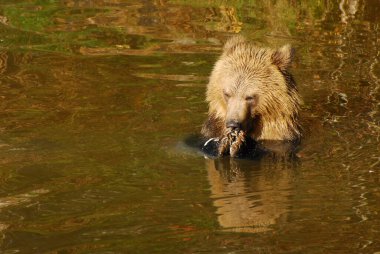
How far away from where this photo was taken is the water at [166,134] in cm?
668

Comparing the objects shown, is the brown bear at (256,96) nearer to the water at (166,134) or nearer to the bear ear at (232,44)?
the bear ear at (232,44)

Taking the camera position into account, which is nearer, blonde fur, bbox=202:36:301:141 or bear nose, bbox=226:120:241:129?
bear nose, bbox=226:120:241:129

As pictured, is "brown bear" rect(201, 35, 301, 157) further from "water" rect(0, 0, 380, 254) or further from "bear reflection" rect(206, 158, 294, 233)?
"bear reflection" rect(206, 158, 294, 233)

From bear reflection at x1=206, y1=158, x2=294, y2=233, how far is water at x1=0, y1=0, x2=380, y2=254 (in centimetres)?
→ 2

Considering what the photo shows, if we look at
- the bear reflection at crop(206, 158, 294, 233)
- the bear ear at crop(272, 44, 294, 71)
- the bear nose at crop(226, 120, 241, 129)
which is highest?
the bear ear at crop(272, 44, 294, 71)

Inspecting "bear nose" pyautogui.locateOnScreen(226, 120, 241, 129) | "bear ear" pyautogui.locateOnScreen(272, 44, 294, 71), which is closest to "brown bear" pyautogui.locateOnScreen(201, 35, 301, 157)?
"bear ear" pyautogui.locateOnScreen(272, 44, 294, 71)

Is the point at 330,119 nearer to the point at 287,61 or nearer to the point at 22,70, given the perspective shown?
the point at 287,61

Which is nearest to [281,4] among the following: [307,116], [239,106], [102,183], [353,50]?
[353,50]

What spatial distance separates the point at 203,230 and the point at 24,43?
7.68 m

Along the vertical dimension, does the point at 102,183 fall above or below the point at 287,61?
below

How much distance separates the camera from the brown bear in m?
9.49

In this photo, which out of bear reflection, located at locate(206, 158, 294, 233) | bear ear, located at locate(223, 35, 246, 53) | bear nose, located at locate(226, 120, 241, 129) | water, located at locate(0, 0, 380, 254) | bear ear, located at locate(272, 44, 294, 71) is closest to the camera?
water, located at locate(0, 0, 380, 254)

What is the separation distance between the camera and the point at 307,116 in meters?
10.8

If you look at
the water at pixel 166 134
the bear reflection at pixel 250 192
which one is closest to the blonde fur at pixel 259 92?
the water at pixel 166 134
